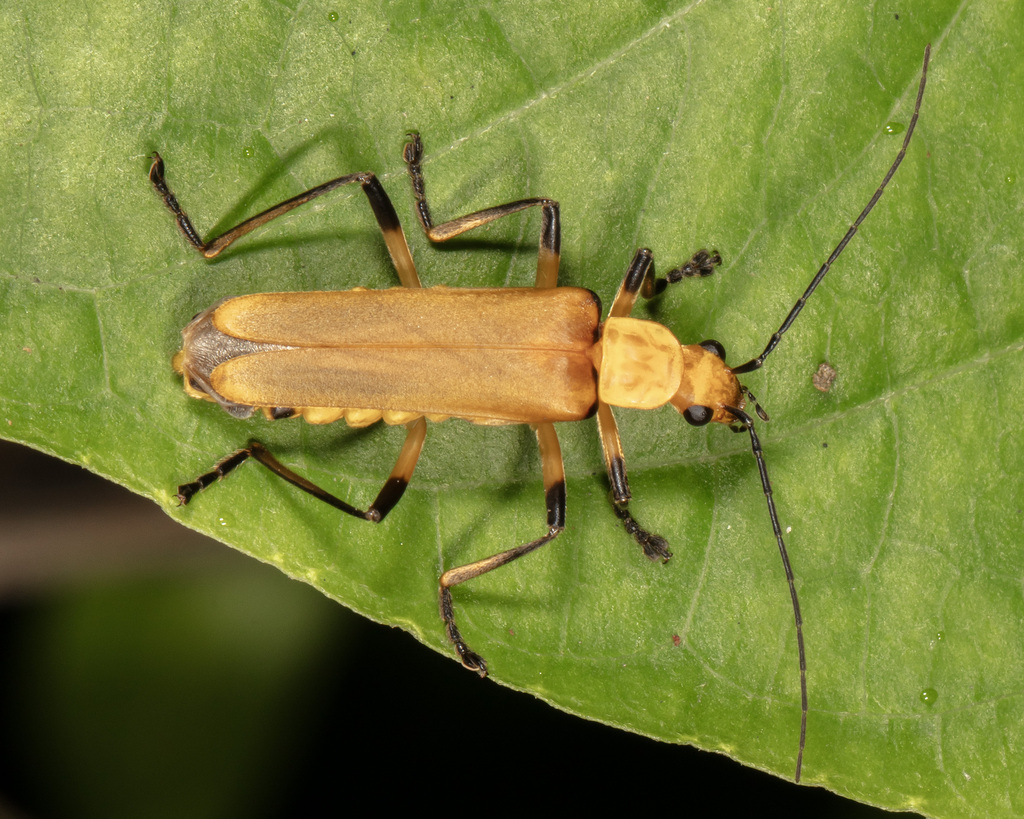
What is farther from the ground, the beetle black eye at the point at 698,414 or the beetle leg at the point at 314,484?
the beetle black eye at the point at 698,414

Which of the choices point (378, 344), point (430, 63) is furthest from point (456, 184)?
point (378, 344)

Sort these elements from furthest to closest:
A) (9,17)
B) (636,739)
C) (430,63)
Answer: (636,739), (430,63), (9,17)

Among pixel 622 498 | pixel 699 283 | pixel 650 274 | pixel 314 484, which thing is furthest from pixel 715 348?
pixel 314 484

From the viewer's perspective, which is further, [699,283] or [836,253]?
[699,283]

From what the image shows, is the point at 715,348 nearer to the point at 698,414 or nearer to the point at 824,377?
the point at 698,414

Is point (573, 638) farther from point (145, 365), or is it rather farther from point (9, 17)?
point (9, 17)

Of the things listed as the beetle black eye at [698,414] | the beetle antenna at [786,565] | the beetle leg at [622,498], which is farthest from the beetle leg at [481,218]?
the beetle antenna at [786,565]

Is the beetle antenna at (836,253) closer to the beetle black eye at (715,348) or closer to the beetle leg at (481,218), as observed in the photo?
the beetle black eye at (715,348)
